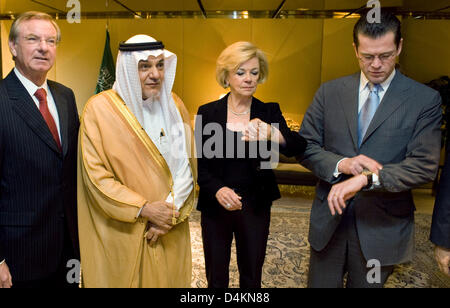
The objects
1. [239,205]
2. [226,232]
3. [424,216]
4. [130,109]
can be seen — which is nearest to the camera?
[130,109]

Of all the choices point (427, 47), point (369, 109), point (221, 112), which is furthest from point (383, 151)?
point (427, 47)

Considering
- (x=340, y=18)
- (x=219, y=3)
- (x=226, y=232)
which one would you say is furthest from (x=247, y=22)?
(x=226, y=232)

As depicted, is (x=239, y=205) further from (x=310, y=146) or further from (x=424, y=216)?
(x=424, y=216)

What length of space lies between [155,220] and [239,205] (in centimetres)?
45

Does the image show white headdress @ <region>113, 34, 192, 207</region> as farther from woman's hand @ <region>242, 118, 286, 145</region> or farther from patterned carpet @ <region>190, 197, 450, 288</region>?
patterned carpet @ <region>190, 197, 450, 288</region>

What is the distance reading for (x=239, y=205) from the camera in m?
1.83

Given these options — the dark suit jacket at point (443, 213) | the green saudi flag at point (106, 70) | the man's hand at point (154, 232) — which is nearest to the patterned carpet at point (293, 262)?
the man's hand at point (154, 232)

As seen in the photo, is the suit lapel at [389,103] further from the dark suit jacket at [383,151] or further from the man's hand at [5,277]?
the man's hand at [5,277]

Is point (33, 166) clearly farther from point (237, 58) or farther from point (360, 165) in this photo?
point (360, 165)

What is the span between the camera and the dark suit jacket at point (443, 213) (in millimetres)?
1543

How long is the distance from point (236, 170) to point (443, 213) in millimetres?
976

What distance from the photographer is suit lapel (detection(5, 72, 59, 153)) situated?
1600mm

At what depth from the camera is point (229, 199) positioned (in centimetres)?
182

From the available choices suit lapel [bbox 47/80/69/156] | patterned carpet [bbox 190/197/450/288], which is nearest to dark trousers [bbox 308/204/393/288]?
suit lapel [bbox 47/80/69/156]
